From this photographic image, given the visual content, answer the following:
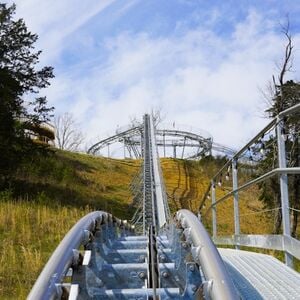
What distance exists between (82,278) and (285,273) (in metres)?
1.48

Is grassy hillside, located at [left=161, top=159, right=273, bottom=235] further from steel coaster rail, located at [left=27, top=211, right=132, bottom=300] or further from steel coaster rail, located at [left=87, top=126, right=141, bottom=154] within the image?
steel coaster rail, located at [left=27, top=211, right=132, bottom=300]

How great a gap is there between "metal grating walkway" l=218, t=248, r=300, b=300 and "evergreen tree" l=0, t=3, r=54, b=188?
12353 mm

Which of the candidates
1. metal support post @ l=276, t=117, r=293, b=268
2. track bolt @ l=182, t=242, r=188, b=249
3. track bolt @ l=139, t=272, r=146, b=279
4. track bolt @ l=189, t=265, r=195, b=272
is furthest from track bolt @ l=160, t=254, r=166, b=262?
track bolt @ l=189, t=265, r=195, b=272

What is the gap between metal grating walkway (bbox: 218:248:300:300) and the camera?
7.97 ft

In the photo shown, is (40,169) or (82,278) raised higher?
(40,169)

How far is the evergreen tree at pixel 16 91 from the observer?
14977 mm

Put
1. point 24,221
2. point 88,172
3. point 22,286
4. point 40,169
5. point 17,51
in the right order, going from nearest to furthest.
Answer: point 22,286 → point 24,221 → point 17,51 → point 40,169 → point 88,172

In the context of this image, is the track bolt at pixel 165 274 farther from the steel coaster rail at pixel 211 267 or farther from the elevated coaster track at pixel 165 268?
the steel coaster rail at pixel 211 267

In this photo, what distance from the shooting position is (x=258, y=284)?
260cm

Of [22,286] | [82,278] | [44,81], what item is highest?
[44,81]

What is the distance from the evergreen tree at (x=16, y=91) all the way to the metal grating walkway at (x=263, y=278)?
1235cm

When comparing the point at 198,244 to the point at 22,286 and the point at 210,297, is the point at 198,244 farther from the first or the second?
the point at 22,286

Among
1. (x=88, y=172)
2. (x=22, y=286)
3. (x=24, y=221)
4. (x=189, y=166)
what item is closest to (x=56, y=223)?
(x=24, y=221)

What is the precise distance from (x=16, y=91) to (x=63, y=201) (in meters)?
3.83
